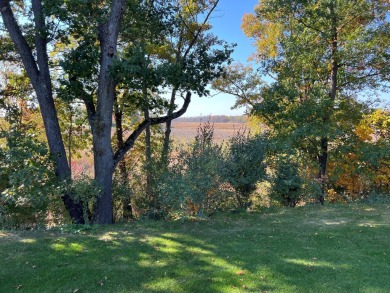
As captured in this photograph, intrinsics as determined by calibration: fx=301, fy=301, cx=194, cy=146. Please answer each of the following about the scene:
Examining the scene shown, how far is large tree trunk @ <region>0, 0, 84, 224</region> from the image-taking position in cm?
654

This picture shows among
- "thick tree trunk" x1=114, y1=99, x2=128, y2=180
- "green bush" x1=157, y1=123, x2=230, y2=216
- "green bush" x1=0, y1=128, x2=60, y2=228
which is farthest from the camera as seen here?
"thick tree trunk" x1=114, y1=99, x2=128, y2=180

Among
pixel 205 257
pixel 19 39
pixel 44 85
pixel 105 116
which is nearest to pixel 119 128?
pixel 44 85

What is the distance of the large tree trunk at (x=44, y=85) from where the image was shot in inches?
257

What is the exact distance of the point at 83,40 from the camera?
22.6ft

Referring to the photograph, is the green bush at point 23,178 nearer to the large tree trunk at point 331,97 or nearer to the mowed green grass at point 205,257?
the mowed green grass at point 205,257

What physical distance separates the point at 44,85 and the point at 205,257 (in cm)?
539

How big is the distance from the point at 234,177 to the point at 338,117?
5.93m

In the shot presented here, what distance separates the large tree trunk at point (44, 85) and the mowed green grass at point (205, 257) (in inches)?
69.2

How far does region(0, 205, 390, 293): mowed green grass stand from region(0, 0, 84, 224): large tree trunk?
5.76 ft

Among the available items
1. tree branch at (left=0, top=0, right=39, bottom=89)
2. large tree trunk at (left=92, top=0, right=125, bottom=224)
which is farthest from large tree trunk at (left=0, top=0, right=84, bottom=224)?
large tree trunk at (left=92, top=0, right=125, bottom=224)

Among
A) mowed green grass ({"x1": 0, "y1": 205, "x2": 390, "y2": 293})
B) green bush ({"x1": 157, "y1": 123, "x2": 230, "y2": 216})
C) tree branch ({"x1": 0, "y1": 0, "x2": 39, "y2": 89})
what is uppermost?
tree branch ({"x1": 0, "y1": 0, "x2": 39, "y2": 89})

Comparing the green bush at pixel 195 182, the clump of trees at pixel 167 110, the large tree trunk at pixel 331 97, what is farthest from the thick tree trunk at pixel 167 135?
the large tree trunk at pixel 331 97

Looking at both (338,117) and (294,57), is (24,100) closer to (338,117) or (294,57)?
(294,57)

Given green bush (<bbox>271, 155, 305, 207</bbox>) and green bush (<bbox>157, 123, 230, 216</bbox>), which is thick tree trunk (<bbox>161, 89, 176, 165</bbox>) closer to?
green bush (<bbox>157, 123, 230, 216</bbox>)
